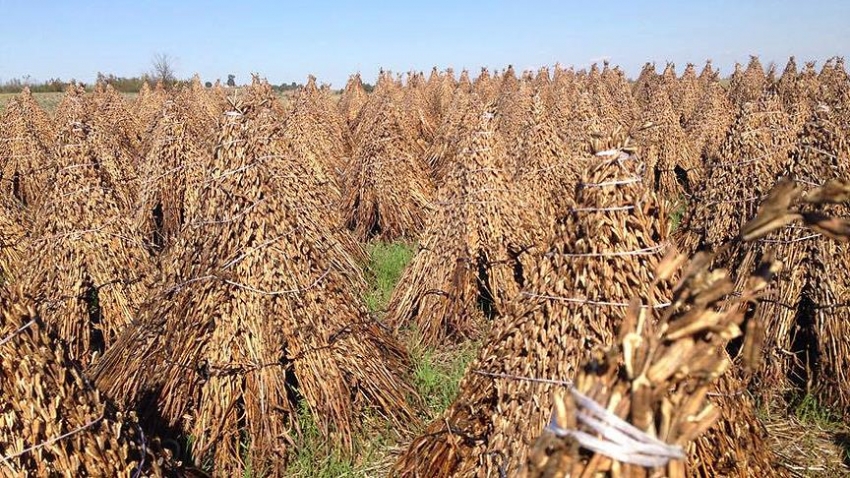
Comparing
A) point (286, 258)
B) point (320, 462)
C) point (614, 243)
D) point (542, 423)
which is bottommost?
point (320, 462)

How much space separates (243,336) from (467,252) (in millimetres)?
2662

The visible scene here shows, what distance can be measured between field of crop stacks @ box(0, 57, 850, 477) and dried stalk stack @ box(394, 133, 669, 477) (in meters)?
0.01

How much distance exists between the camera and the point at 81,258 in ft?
18.5

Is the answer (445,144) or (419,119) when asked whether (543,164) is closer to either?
(445,144)

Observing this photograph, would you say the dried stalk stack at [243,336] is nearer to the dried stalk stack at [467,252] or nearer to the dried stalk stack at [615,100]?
the dried stalk stack at [467,252]

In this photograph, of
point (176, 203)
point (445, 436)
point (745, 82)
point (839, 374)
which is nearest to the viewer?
point (445, 436)

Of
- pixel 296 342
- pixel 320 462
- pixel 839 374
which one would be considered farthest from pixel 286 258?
pixel 839 374

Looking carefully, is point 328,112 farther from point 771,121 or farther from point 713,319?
point 713,319

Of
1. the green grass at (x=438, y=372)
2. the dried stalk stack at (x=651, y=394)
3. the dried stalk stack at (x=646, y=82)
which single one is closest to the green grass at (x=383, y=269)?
the green grass at (x=438, y=372)

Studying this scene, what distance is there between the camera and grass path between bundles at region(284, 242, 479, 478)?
13.6 feet

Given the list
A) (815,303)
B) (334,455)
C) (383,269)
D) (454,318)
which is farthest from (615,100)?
(334,455)

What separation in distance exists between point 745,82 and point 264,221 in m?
19.1

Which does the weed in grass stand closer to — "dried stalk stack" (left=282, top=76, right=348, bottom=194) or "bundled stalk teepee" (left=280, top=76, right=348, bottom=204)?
"bundled stalk teepee" (left=280, top=76, right=348, bottom=204)

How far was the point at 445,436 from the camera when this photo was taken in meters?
3.32
